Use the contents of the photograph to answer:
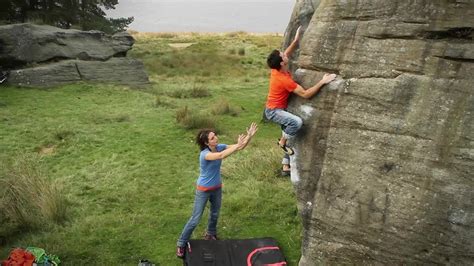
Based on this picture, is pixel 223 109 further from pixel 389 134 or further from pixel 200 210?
pixel 389 134

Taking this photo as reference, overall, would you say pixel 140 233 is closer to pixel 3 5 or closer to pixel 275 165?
pixel 275 165

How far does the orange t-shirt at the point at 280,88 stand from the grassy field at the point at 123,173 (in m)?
2.81

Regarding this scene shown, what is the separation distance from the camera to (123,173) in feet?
37.0

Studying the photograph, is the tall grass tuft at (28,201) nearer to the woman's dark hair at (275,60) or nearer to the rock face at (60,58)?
the woman's dark hair at (275,60)

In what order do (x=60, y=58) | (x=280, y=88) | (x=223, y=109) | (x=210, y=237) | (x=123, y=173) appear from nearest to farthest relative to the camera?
(x=280, y=88) < (x=210, y=237) < (x=123, y=173) < (x=223, y=109) < (x=60, y=58)

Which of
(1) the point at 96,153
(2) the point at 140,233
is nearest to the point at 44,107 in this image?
(1) the point at 96,153

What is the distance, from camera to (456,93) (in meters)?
5.35

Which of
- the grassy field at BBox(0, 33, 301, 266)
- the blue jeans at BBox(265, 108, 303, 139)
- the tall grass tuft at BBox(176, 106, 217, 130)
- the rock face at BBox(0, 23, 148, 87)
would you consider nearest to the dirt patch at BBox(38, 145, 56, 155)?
the grassy field at BBox(0, 33, 301, 266)

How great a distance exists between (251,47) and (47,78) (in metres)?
19.6

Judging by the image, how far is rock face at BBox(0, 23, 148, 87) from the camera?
1991cm

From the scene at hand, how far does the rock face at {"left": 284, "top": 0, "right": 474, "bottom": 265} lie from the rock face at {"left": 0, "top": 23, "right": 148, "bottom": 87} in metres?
15.8

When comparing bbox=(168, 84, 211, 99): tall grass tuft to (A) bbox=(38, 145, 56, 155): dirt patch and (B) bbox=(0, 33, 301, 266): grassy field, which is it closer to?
(B) bbox=(0, 33, 301, 266): grassy field

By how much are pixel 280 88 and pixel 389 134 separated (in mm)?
1614

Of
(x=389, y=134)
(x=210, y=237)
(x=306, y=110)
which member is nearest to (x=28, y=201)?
(x=210, y=237)
